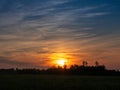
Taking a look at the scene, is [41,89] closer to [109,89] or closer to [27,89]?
[27,89]

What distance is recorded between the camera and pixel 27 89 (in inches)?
1387

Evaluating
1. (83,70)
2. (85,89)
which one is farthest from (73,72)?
(85,89)

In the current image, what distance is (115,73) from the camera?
408ft

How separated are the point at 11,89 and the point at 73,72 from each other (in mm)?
95538

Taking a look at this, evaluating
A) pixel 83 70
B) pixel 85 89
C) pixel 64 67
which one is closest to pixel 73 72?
pixel 83 70

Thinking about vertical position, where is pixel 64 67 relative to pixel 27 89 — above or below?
above

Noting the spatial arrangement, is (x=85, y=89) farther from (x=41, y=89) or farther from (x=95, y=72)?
(x=95, y=72)

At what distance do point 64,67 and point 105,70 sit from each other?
20931mm

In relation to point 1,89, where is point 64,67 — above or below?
above

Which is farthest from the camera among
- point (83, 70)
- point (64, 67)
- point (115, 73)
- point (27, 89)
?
point (64, 67)

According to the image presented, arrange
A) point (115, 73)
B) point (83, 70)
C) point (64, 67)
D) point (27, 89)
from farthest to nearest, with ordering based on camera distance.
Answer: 1. point (64, 67)
2. point (83, 70)
3. point (115, 73)
4. point (27, 89)

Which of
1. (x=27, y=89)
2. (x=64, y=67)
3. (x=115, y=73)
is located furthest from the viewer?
(x=64, y=67)

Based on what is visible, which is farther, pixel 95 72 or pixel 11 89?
pixel 95 72

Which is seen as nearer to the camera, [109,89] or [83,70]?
[109,89]
